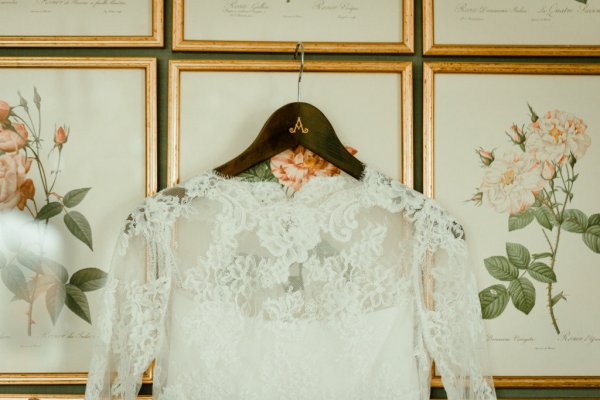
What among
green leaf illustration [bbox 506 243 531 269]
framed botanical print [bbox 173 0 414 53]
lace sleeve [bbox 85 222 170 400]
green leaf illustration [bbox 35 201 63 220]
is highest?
framed botanical print [bbox 173 0 414 53]

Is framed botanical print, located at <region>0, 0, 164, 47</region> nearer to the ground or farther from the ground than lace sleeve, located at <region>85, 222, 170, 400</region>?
farther from the ground

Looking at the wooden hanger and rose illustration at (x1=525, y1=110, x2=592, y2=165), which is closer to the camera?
the wooden hanger

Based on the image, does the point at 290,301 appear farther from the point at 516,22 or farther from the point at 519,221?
the point at 516,22

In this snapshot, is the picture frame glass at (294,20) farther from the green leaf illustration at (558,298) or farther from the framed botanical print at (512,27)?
the green leaf illustration at (558,298)

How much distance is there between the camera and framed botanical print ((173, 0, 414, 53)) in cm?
132

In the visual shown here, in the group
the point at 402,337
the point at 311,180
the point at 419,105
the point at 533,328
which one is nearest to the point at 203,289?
the point at 311,180

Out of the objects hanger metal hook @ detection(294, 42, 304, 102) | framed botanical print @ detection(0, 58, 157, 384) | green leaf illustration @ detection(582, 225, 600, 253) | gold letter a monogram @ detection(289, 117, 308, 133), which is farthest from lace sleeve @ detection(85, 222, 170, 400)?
green leaf illustration @ detection(582, 225, 600, 253)

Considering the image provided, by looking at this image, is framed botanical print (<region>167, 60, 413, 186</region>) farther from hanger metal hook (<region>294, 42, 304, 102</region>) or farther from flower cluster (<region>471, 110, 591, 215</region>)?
flower cluster (<region>471, 110, 591, 215</region>)

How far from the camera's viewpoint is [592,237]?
4.38 ft

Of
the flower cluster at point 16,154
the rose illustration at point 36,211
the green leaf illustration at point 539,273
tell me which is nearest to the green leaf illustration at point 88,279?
the rose illustration at point 36,211

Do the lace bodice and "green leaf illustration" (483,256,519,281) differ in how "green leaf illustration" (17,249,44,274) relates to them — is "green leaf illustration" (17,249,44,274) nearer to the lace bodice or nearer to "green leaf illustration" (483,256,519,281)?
the lace bodice

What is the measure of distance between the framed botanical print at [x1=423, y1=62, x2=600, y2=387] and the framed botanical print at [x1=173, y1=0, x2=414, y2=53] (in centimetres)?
15

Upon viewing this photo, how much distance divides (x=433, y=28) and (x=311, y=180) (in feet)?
1.65

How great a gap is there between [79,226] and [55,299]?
0.60 ft
